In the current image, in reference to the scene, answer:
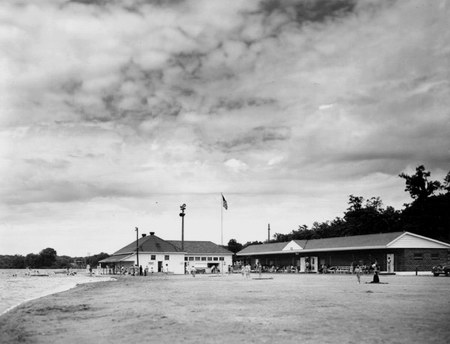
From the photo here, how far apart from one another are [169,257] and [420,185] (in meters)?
45.7

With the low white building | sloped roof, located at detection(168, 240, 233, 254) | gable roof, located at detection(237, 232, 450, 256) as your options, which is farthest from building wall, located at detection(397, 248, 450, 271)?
sloped roof, located at detection(168, 240, 233, 254)

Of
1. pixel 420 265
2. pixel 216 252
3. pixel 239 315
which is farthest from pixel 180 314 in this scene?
pixel 216 252

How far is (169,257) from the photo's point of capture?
87.9 m

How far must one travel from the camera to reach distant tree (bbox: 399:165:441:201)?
93750 millimetres

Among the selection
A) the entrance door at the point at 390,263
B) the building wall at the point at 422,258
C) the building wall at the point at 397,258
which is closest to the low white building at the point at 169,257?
the building wall at the point at 397,258

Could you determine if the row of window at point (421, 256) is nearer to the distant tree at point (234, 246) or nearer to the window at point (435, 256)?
the window at point (435, 256)

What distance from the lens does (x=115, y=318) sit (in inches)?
667

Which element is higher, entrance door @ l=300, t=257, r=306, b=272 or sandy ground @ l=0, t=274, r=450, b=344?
sandy ground @ l=0, t=274, r=450, b=344

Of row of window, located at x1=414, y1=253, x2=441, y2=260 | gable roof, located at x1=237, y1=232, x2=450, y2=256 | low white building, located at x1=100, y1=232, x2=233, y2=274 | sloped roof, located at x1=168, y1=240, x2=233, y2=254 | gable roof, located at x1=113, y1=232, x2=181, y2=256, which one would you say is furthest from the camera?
sloped roof, located at x1=168, y1=240, x2=233, y2=254

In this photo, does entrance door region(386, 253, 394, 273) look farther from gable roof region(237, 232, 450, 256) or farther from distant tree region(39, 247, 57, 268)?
distant tree region(39, 247, 57, 268)

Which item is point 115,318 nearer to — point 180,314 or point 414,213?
point 180,314

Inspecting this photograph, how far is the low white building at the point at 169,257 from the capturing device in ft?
280

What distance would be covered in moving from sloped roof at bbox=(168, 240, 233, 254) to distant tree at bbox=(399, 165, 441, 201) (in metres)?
34.2

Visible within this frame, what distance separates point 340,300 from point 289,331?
8.87 m
